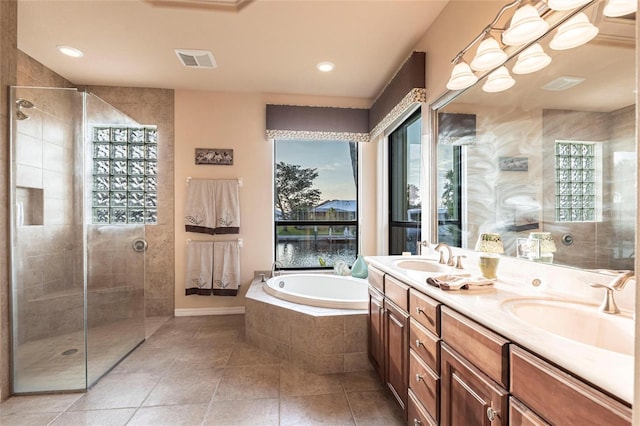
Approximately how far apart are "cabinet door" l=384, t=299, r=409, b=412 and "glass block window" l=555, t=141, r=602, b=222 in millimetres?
845

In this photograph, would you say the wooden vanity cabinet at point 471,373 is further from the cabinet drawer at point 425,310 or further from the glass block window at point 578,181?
the glass block window at point 578,181

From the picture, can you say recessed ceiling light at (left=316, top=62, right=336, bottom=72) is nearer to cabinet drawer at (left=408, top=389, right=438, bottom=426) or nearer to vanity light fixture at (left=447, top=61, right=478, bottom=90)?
vanity light fixture at (left=447, top=61, right=478, bottom=90)

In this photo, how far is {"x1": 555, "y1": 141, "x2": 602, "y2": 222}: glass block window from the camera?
1.06m

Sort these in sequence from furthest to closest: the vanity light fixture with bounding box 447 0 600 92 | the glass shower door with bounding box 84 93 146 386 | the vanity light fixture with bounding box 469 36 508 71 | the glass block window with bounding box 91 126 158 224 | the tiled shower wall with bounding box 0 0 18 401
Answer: the glass block window with bounding box 91 126 158 224 < the glass shower door with bounding box 84 93 146 386 < the tiled shower wall with bounding box 0 0 18 401 < the vanity light fixture with bounding box 469 36 508 71 < the vanity light fixture with bounding box 447 0 600 92

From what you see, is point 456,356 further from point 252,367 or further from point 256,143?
point 256,143

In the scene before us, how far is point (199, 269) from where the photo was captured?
333 centimetres

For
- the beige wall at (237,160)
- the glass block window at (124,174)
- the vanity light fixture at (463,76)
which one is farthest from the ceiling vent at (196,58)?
the vanity light fixture at (463,76)

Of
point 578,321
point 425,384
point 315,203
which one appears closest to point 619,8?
point 578,321

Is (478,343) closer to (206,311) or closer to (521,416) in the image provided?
(521,416)

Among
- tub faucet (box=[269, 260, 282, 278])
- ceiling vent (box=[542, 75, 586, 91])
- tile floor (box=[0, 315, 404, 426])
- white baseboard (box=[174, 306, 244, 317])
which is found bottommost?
tile floor (box=[0, 315, 404, 426])

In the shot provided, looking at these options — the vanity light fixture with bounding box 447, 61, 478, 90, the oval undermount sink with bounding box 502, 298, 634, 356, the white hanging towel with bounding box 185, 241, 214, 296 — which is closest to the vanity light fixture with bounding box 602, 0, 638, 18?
the vanity light fixture with bounding box 447, 61, 478, 90

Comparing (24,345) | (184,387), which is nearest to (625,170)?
(184,387)

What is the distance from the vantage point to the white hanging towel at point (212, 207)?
3346mm

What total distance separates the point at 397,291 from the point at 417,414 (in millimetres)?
571
